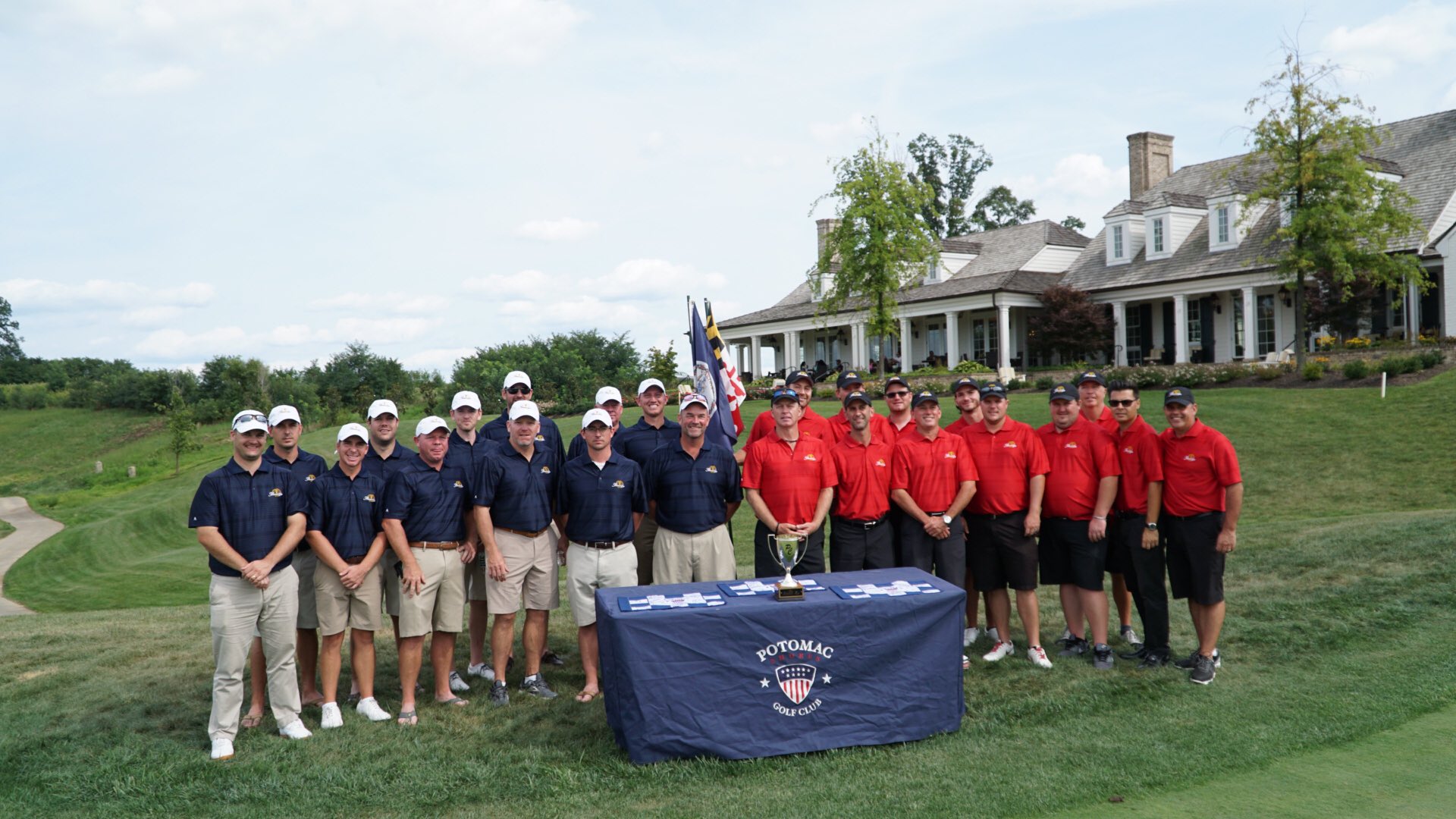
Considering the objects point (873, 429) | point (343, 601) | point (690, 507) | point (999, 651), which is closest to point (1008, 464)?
point (873, 429)

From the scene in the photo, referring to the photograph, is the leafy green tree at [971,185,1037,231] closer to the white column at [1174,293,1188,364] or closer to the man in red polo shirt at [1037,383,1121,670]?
the white column at [1174,293,1188,364]

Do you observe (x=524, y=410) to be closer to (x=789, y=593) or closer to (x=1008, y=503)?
(x=789, y=593)

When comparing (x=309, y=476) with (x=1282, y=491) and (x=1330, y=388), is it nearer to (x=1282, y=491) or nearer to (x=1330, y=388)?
(x=1282, y=491)

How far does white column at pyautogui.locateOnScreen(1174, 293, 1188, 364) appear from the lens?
3066 centimetres

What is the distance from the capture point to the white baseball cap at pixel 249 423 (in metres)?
5.96

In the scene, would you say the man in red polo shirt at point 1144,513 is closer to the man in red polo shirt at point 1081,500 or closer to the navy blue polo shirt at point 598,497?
the man in red polo shirt at point 1081,500

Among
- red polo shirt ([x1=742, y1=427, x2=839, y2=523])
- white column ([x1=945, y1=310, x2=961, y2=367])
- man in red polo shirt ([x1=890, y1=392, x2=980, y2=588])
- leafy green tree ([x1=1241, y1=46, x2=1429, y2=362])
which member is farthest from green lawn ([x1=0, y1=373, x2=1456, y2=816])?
white column ([x1=945, y1=310, x2=961, y2=367])

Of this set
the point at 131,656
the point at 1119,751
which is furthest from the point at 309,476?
the point at 1119,751

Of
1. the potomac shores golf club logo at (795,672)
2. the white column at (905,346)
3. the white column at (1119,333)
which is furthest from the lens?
the white column at (905,346)

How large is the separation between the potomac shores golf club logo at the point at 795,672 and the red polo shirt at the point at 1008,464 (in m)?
2.22

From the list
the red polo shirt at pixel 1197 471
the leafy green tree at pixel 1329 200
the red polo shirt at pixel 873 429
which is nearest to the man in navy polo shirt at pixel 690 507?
the red polo shirt at pixel 873 429

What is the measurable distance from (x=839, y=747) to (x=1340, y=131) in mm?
24791

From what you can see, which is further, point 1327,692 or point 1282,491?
point 1282,491

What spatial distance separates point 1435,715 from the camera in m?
5.93
